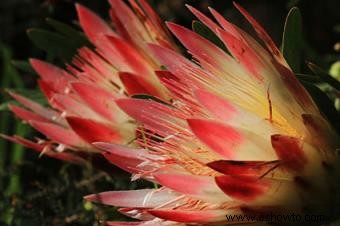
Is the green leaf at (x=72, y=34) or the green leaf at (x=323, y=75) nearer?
the green leaf at (x=323, y=75)

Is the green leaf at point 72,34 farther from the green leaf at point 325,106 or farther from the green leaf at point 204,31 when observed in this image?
the green leaf at point 325,106

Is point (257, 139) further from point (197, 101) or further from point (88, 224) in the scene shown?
point (88, 224)

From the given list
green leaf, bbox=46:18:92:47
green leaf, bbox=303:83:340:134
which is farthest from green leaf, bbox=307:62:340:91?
green leaf, bbox=46:18:92:47

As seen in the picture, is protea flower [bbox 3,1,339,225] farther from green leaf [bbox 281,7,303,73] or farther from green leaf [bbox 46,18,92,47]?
green leaf [bbox 46,18,92,47]

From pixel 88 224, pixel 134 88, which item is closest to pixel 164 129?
pixel 134 88

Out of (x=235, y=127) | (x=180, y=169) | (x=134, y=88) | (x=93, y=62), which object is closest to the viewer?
(x=235, y=127)

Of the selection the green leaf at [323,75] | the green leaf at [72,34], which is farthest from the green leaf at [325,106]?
the green leaf at [72,34]
